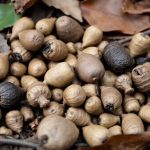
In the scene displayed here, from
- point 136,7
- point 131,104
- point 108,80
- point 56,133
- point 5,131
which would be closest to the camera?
point 56,133

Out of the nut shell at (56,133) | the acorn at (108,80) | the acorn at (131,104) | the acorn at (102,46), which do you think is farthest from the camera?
the acorn at (102,46)

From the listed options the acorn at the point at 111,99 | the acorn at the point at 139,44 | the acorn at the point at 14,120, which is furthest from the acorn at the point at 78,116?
the acorn at the point at 139,44

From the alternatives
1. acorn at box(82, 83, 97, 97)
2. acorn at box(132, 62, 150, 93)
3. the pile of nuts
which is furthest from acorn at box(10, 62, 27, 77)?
acorn at box(132, 62, 150, 93)

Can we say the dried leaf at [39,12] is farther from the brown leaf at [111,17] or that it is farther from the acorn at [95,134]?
the acorn at [95,134]

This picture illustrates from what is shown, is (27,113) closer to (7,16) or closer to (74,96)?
(74,96)

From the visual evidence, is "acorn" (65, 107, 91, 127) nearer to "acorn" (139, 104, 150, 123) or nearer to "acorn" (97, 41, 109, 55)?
"acorn" (139, 104, 150, 123)

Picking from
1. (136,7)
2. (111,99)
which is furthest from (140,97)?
(136,7)

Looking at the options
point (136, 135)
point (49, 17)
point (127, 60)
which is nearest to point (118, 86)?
point (127, 60)
